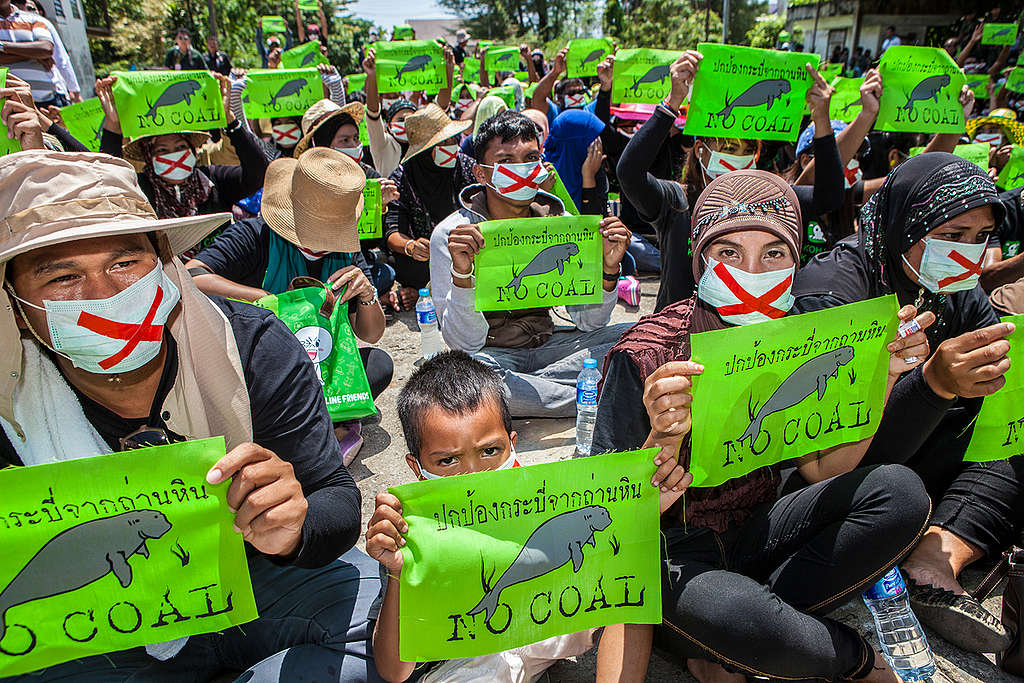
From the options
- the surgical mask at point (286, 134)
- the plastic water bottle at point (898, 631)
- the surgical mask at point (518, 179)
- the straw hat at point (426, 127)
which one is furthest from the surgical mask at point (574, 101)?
the plastic water bottle at point (898, 631)

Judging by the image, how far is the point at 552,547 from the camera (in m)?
1.77

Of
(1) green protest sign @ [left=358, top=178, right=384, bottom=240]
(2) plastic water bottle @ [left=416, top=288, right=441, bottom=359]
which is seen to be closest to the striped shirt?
(1) green protest sign @ [left=358, top=178, right=384, bottom=240]

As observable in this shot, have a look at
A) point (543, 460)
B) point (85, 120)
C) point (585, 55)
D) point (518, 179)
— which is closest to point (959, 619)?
point (543, 460)

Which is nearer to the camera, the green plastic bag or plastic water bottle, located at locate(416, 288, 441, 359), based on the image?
the green plastic bag

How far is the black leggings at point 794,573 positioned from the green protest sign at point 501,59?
36.6ft

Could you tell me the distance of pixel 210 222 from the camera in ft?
6.45

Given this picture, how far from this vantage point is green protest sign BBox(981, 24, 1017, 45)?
9.97 m

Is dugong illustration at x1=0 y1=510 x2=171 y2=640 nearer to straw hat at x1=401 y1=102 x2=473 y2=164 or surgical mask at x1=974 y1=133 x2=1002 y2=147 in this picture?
straw hat at x1=401 y1=102 x2=473 y2=164

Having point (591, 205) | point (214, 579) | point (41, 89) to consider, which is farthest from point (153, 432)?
point (41, 89)

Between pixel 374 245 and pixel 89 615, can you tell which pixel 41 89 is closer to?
pixel 374 245

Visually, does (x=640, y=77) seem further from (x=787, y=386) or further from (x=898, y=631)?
(x=898, y=631)

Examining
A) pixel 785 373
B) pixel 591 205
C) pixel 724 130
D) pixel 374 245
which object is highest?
pixel 724 130

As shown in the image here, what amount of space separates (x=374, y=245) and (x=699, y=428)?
4.90 meters

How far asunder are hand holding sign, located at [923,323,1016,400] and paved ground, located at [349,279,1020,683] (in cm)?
95
